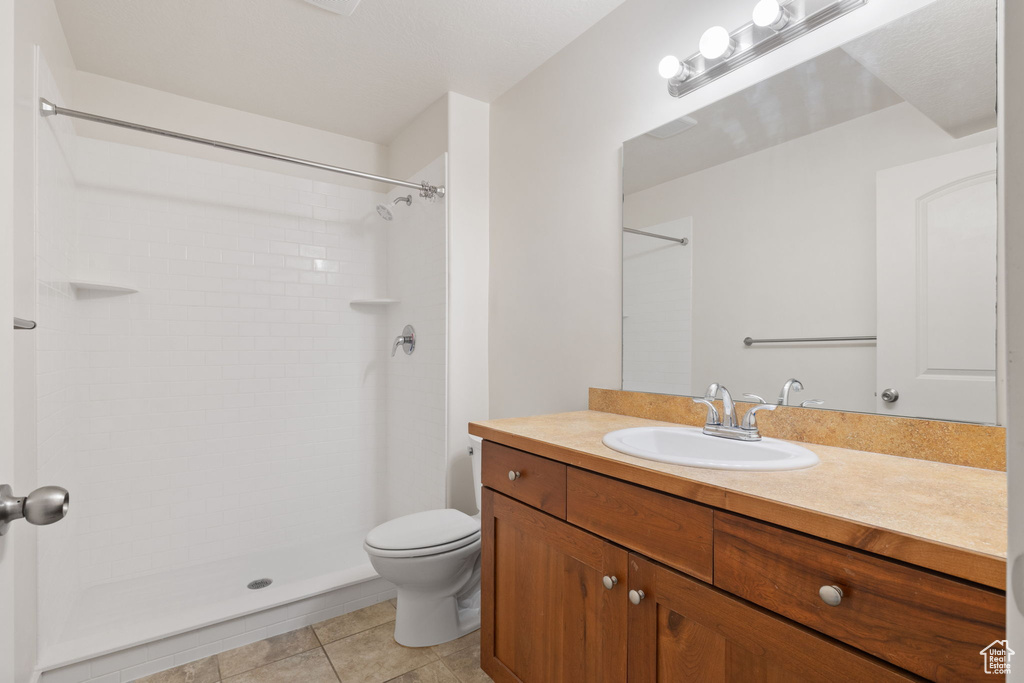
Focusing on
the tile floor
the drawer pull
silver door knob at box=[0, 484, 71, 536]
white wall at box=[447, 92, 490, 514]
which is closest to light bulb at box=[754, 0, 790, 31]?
the drawer pull

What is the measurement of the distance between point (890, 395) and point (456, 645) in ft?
5.45

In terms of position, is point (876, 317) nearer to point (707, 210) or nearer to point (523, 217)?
point (707, 210)

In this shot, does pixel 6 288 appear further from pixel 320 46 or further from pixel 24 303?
pixel 320 46

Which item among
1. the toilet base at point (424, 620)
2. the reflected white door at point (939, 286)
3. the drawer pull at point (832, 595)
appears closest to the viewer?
the drawer pull at point (832, 595)

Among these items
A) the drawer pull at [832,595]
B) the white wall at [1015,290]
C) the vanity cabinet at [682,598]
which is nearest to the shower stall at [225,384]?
the vanity cabinet at [682,598]

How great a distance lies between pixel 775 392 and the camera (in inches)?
55.7

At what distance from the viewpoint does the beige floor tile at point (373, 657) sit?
176 cm

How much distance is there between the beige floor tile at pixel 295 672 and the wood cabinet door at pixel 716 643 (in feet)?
3.98

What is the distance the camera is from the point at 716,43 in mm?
1453

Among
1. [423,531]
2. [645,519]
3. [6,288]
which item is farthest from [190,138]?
[645,519]

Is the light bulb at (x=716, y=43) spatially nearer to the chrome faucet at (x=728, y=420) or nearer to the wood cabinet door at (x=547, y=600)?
the chrome faucet at (x=728, y=420)

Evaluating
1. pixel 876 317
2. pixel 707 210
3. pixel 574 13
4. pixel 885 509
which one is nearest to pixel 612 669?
pixel 885 509

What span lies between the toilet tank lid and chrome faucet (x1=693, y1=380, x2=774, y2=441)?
1.02 metres

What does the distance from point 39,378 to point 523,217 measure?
73.4 inches
